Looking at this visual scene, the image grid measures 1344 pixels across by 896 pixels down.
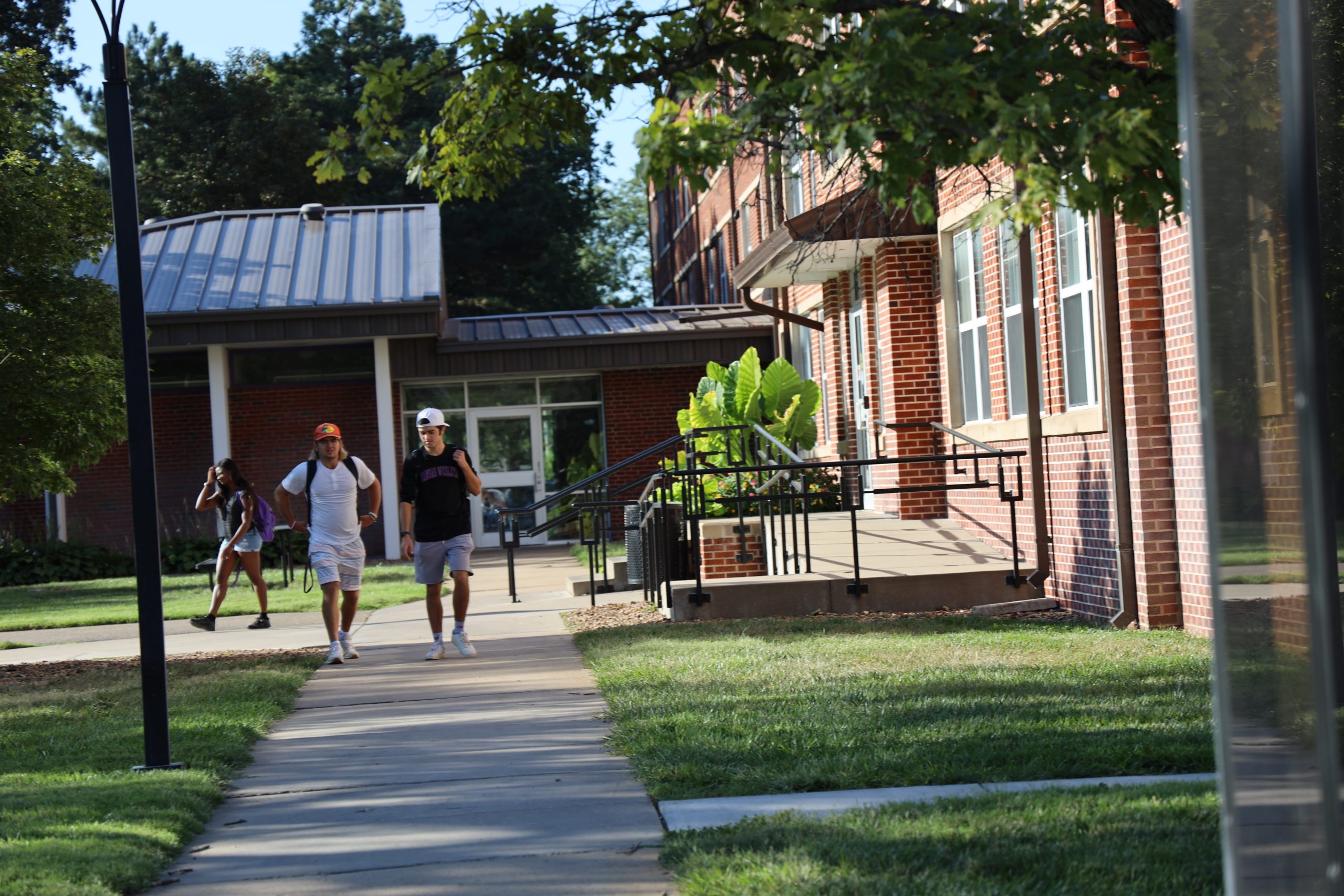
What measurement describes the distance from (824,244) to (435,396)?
13.1m

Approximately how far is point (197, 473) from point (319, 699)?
1679 centimetres

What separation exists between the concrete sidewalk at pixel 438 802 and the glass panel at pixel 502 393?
16.6 metres

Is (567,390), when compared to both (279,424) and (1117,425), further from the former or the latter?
Answer: (1117,425)

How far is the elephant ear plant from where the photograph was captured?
16.3 meters

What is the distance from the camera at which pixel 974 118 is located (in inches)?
151

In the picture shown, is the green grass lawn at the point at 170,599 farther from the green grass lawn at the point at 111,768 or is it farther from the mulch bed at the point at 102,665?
the green grass lawn at the point at 111,768

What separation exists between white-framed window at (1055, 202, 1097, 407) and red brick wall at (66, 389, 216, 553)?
16966 mm

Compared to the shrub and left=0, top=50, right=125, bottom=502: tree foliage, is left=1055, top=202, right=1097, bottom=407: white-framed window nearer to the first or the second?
left=0, top=50, right=125, bottom=502: tree foliage

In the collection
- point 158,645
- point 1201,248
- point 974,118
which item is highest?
A: point 974,118

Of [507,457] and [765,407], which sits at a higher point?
[765,407]

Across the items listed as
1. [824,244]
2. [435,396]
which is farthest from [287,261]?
[824,244]

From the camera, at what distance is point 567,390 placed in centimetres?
2556

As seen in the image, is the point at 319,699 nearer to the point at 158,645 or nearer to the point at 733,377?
the point at 158,645

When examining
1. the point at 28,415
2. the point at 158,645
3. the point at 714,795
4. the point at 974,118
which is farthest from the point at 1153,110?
the point at 28,415
